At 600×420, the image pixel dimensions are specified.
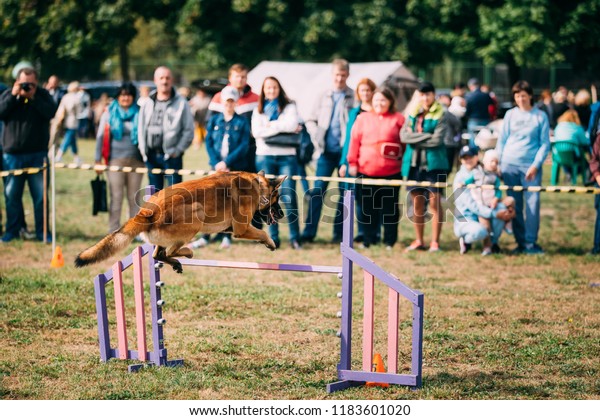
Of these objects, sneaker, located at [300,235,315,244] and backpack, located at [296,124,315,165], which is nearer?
backpack, located at [296,124,315,165]

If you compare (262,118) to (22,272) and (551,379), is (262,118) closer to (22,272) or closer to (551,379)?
(22,272)

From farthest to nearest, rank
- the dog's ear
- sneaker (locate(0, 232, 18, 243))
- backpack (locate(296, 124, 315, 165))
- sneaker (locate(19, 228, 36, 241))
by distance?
sneaker (locate(19, 228, 36, 241)) → sneaker (locate(0, 232, 18, 243)) → backpack (locate(296, 124, 315, 165)) → the dog's ear

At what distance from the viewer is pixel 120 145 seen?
466 inches

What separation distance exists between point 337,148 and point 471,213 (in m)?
2.03

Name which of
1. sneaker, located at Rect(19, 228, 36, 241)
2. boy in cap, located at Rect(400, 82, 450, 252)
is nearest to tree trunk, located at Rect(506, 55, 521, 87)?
boy in cap, located at Rect(400, 82, 450, 252)

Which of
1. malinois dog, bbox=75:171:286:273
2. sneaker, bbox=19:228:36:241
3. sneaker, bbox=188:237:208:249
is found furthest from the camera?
sneaker, bbox=19:228:36:241

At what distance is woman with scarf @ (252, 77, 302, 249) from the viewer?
11.0m

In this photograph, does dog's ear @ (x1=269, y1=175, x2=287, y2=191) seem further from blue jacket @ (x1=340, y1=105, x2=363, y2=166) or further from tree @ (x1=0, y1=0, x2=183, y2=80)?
tree @ (x1=0, y1=0, x2=183, y2=80)

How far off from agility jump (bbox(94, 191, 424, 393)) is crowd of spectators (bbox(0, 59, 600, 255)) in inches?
173

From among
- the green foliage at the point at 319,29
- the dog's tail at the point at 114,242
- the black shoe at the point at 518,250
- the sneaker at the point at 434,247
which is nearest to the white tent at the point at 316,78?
the sneaker at the point at 434,247

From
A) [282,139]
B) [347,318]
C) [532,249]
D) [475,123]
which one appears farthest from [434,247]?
[475,123]

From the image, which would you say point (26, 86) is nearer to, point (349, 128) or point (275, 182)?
point (349, 128)

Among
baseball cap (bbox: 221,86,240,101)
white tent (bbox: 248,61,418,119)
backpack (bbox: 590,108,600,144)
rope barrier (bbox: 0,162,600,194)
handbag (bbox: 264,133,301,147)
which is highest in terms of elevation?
white tent (bbox: 248,61,418,119)

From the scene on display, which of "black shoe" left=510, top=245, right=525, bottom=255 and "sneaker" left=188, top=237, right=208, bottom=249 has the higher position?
"sneaker" left=188, top=237, right=208, bottom=249
